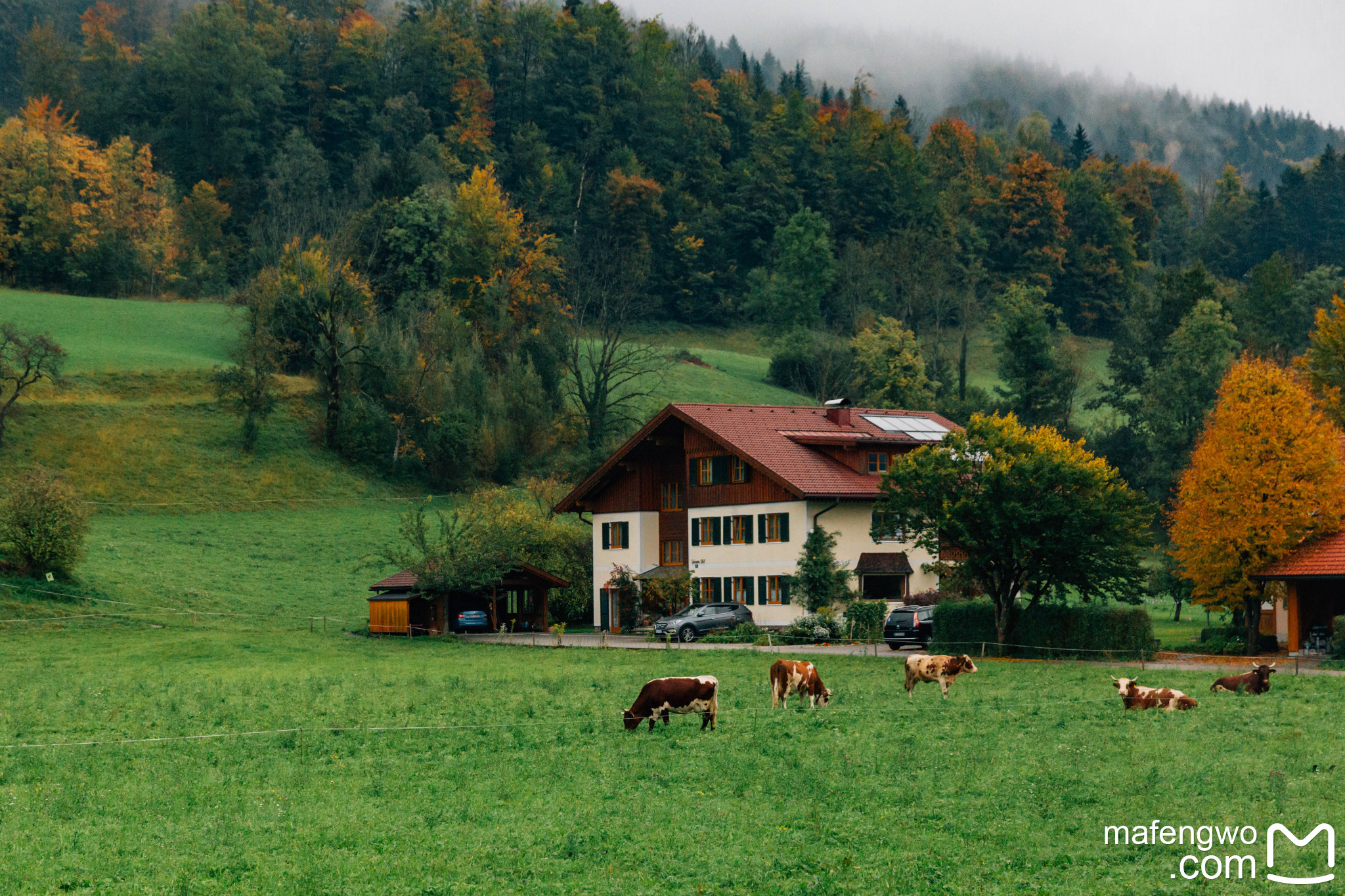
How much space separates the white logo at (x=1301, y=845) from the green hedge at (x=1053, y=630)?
24252mm

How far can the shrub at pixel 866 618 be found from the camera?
160ft

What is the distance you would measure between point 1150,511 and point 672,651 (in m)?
15.1

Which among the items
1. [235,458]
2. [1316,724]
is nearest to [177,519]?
[235,458]

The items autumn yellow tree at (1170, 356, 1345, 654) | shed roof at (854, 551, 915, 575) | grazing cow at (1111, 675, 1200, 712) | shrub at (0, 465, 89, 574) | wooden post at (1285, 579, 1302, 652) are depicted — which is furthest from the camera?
shrub at (0, 465, 89, 574)

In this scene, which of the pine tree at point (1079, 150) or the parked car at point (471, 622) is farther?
the pine tree at point (1079, 150)

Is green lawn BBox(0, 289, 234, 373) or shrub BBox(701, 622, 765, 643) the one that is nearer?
shrub BBox(701, 622, 765, 643)

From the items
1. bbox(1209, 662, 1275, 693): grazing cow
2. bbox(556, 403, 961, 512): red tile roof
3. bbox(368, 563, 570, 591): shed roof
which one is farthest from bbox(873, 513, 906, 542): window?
bbox(368, 563, 570, 591): shed roof

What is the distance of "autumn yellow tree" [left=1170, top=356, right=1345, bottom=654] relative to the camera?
41.0 m

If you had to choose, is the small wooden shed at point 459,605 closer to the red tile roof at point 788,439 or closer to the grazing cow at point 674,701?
the red tile roof at point 788,439

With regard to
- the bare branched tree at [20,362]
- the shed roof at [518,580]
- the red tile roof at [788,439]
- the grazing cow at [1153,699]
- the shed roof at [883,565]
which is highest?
the bare branched tree at [20,362]

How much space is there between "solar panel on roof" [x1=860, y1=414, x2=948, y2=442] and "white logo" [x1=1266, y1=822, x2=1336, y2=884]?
44.3 m

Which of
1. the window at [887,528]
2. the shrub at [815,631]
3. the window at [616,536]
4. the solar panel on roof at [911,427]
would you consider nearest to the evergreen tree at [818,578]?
the shrub at [815,631]

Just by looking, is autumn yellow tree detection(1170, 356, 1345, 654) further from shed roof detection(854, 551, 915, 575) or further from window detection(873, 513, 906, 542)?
shed roof detection(854, 551, 915, 575)

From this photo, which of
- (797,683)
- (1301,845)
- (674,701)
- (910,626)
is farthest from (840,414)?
(1301,845)
